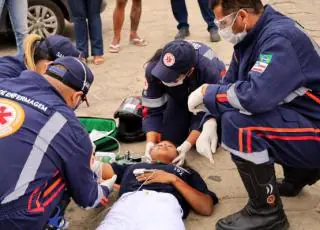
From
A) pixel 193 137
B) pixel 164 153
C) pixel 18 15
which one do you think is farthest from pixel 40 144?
pixel 18 15

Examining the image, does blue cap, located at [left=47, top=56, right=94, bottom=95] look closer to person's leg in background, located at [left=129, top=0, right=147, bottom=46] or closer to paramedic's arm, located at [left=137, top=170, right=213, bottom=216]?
paramedic's arm, located at [left=137, top=170, right=213, bottom=216]

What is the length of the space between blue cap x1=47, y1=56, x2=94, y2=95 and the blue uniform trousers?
2.59 feet

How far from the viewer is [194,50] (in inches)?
135

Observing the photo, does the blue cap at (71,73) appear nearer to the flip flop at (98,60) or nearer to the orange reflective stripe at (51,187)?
the orange reflective stripe at (51,187)

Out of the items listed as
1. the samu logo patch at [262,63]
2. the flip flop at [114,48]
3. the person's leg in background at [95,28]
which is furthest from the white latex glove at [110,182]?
the flip flop at [114,48]

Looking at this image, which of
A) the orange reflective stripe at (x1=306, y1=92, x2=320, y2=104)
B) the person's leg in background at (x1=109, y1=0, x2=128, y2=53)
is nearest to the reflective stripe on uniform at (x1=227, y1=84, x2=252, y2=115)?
the orange reflective stripe at (x1=306, y1=92, x2=320, y2=104)

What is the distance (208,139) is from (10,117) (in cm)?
122

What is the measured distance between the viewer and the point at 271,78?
248 cm

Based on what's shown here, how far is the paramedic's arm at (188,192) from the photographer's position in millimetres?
3016

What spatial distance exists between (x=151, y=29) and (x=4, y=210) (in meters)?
5.10

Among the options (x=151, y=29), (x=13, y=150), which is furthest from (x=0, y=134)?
(x=151, y=29)

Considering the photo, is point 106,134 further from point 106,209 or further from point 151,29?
point 151,29

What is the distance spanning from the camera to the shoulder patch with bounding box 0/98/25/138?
7.13 ft

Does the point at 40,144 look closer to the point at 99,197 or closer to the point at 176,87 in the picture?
the point at 99,197
